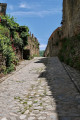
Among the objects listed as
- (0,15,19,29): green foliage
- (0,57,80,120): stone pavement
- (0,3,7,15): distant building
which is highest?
(0,3,7,15): distant building

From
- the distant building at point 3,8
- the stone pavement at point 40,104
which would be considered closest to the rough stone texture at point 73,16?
the stone pavement at point 40,104

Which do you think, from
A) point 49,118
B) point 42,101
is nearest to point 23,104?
point 42,101

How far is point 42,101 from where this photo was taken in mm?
4336

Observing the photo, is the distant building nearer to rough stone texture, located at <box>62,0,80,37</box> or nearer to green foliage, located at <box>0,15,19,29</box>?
green foliage, located at <box>0,15,19,29</box>

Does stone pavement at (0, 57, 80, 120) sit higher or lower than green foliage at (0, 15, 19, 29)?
lower

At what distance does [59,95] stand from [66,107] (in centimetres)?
98

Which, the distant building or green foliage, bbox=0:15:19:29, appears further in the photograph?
the distant building

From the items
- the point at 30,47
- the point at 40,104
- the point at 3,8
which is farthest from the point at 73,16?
the point at 3,8

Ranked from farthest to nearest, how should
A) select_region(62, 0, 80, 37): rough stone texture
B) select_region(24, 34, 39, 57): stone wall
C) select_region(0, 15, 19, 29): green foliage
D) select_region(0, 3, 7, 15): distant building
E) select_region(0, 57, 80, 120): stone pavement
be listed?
select_region(0, 3, 7, 15): distant building, select_region(24, 34, 39, 57): stone wall, select_region(0, 15, 19, 29): green foliage, select_region(62, 0, 80, 37): rough stone texture, select_region(0, 57, 80, 120): stone pavement

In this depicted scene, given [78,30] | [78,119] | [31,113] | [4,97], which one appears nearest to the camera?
[78,119]

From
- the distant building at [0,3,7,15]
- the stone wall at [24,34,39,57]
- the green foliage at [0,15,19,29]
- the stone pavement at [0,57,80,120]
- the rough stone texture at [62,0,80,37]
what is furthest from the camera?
the distant building at [0,3,7,15]

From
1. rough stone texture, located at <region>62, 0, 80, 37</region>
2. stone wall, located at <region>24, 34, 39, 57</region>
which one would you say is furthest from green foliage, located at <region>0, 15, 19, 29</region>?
rough stone texture, located at <region>62, 0, 80, 37</region>

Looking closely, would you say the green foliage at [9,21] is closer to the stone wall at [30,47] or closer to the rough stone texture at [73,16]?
the stone wall at [30,47]

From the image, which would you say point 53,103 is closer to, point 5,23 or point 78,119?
point 78,119
